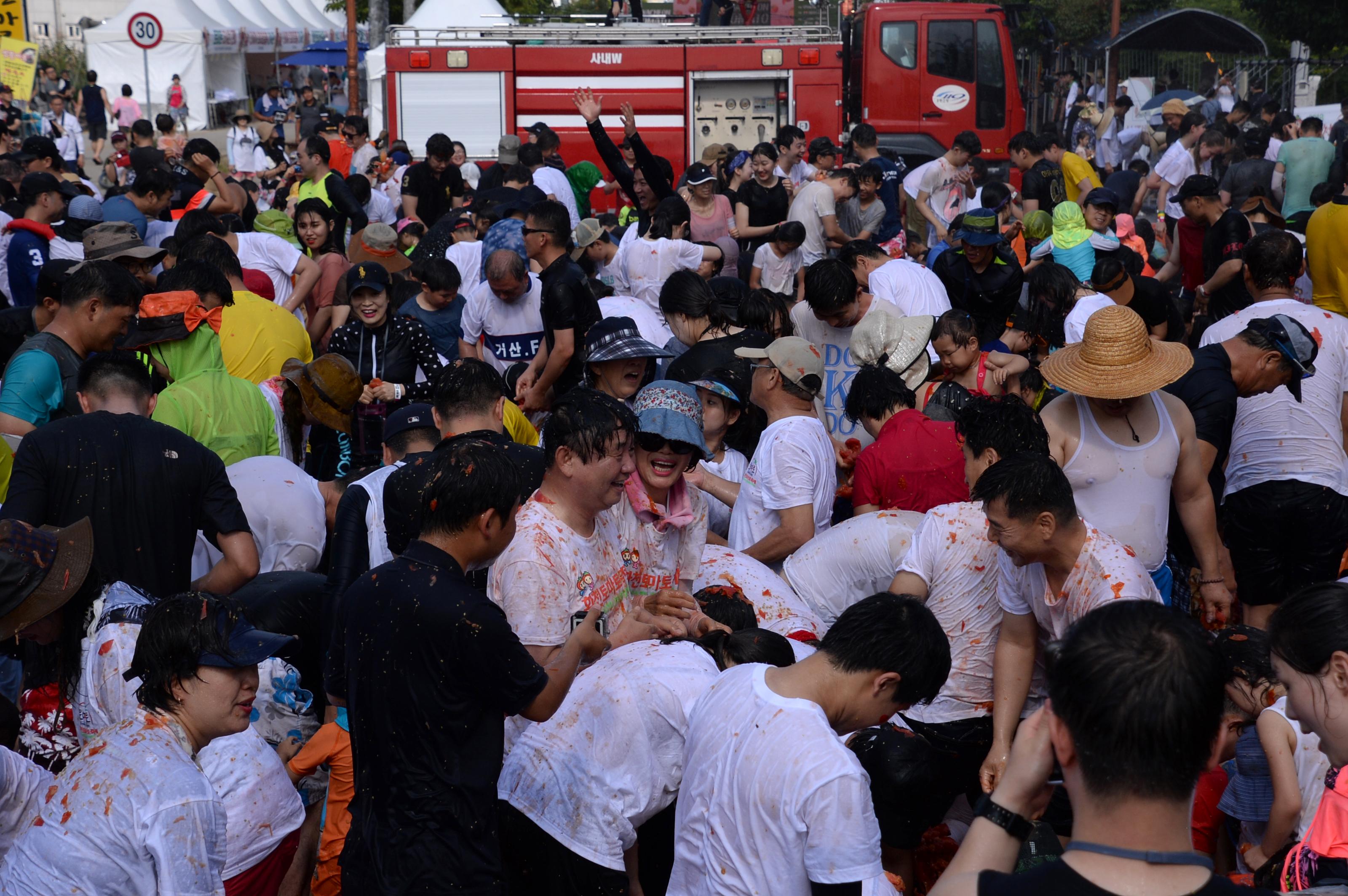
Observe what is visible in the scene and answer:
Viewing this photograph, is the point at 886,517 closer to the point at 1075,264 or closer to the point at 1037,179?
the point at 1075,264

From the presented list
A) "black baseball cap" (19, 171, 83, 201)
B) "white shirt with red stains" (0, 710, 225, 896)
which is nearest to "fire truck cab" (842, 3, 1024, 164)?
"black baseball cap" (19, 171, 83, 201)

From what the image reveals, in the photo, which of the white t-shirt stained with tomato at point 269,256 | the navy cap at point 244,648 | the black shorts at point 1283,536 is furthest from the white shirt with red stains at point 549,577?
the white t-shirt stained with tomato at point 269,256

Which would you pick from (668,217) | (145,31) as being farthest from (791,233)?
(145,31)

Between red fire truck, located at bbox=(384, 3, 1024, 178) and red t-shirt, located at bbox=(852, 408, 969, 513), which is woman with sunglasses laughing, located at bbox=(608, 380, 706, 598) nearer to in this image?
red t-shirt, located at bbox=(852, 408, 969, 513)

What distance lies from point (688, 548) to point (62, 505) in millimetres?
2146

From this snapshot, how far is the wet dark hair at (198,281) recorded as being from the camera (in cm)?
562

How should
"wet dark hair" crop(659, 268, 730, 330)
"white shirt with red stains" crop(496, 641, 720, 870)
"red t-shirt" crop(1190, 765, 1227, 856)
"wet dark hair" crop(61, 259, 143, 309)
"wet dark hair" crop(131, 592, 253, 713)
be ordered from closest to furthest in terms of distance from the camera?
"wet dark hair" crop(131, 592, 253, 713) → "white shirt with red stains" crop(496, 641, 720, 870) → "red t-shirt" crop(1190, 765, 1227, 856) → "wet dark hair" crop(61, 259, 143, 309) → "wet dark hair" crop(659, 268, 730, 330)

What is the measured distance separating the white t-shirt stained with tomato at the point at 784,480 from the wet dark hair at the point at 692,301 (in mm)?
1550

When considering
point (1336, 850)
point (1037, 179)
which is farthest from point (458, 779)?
point (1037, 179)

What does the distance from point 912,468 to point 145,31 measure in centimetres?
1922

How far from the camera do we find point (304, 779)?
3971 millimetres

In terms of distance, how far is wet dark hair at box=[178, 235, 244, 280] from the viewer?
244 inches

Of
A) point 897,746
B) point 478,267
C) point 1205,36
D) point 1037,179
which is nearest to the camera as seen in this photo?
point 897,746

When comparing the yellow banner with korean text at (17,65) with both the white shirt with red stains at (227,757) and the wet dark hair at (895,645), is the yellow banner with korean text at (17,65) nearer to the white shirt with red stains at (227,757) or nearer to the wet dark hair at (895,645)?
the white shirt with red stains at (227,757)
